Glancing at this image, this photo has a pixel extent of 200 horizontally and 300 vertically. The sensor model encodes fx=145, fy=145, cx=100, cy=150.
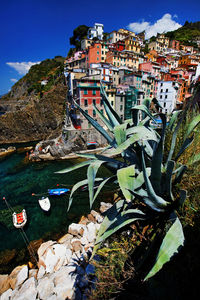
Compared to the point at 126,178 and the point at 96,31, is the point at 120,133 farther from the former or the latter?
the point at 96,31

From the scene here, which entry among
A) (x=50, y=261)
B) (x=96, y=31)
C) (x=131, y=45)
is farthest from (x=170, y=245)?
(x=96, y=31)

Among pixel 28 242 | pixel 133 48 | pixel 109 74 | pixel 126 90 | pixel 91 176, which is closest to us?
pixel 91 176

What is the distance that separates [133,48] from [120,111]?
2569 centimetres

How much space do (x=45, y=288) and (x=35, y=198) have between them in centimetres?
895

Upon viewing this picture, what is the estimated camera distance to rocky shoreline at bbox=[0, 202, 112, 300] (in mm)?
4680

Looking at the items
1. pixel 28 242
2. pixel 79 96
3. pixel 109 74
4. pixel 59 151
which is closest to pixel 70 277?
pixel 28 242

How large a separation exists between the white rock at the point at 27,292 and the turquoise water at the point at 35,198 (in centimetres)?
329

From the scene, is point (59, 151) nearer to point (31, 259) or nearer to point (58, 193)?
point (58, 193)

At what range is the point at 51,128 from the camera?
122 feet

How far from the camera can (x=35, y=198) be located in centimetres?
1320

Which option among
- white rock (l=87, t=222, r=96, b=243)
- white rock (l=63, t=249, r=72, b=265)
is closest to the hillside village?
white rock (l=87, t=222, r=96, b=243)

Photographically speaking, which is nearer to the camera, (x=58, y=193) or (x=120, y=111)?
(x=58, y=193)

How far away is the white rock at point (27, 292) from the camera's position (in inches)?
201

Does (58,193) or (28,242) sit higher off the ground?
(58,193)
